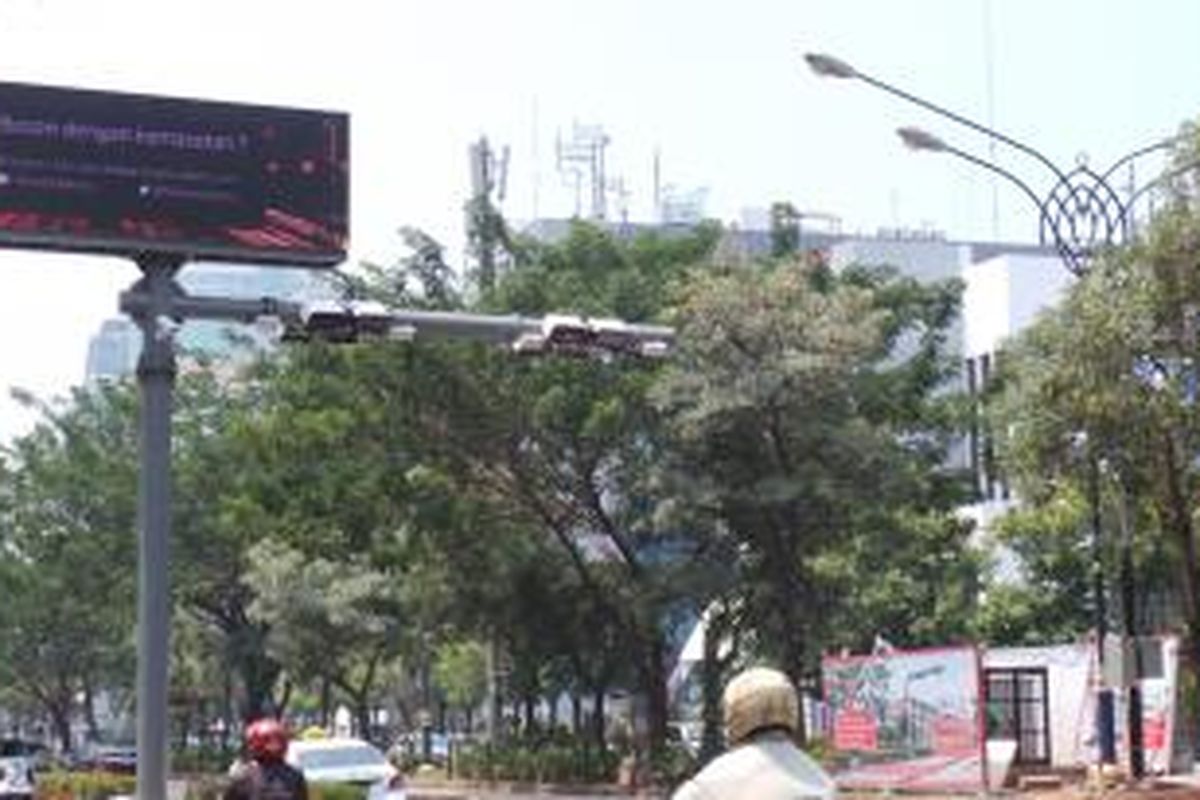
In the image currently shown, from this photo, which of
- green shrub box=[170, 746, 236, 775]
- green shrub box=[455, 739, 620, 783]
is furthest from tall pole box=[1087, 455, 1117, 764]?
green shrub box=[170, 746, 236, 775]

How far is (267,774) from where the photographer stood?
33.5 ft

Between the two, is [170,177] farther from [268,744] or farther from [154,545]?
[268,744]

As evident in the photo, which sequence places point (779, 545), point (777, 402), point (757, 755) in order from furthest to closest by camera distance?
point (779, 545) → point (777, 402) → point (757, 755)

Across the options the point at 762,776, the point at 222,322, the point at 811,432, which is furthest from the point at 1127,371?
the point at 762,776

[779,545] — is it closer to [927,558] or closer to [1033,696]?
[1033,696]

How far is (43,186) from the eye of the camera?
97.9 feet

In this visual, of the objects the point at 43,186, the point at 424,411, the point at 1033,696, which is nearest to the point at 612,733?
the point at 424,411

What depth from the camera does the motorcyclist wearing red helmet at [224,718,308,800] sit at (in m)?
10.2

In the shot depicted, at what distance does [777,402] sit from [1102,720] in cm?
855

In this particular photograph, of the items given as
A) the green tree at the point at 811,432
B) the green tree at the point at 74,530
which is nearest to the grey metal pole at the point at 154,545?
the green tree at the point at 811,432

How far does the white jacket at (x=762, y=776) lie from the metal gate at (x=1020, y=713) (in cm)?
3512

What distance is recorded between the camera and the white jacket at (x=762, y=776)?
220 inches

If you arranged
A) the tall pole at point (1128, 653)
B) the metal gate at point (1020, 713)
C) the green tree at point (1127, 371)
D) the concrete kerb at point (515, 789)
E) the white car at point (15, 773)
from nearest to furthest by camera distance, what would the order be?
the green tree at point (1127, 371), the tall pole at point (1128, 653), the metal gate at point (1020, 713), the white car at point (15, 773), the concrete kerb at point (515, 789)

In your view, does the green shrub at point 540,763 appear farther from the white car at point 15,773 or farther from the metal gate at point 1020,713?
the metal gate at point 1020,713
